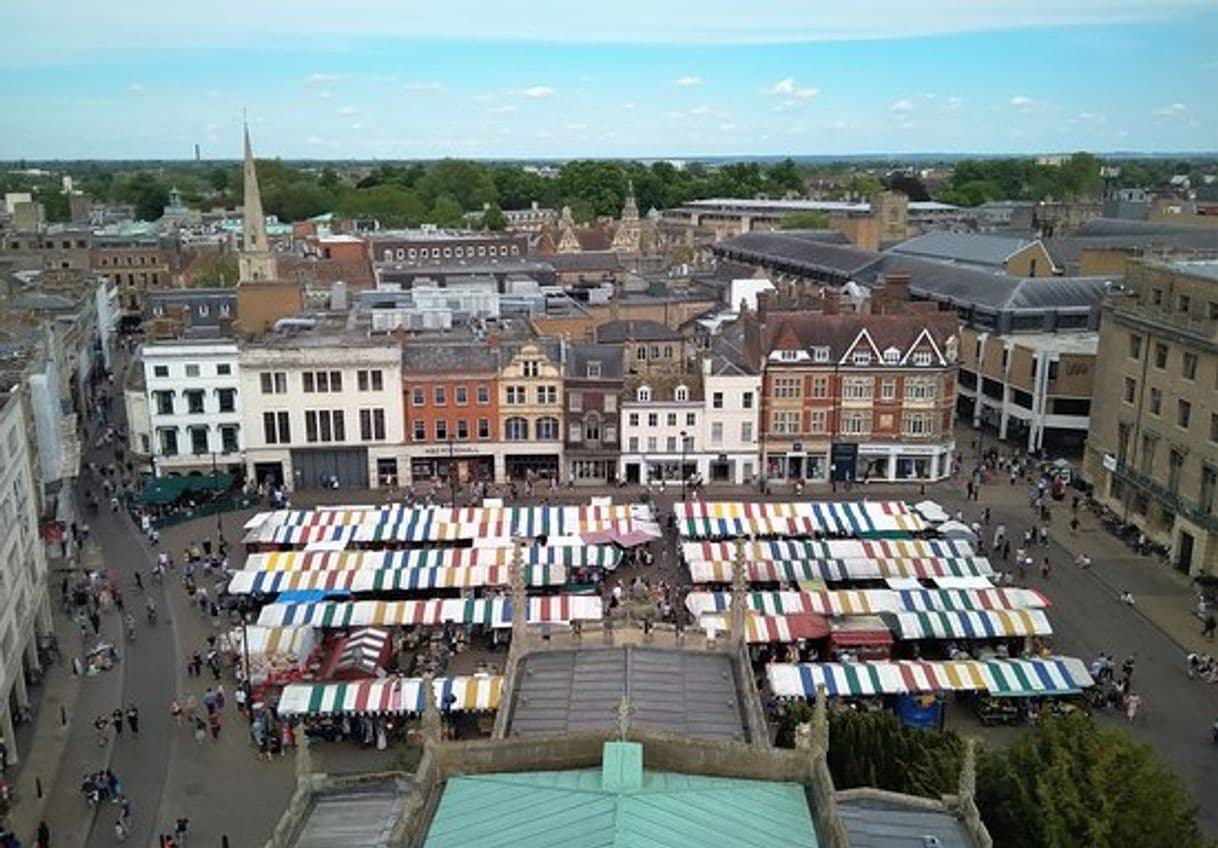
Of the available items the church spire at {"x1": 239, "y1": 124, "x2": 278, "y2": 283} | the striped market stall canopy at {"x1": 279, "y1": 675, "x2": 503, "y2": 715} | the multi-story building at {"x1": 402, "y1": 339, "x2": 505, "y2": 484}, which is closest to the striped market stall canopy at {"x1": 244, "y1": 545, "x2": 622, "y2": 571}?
the striped market stall canopy at {"x1": 279, "y1": 675, "x2": 503, "y2": 715}

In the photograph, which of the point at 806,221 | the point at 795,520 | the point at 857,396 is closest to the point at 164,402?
the point at 795,520

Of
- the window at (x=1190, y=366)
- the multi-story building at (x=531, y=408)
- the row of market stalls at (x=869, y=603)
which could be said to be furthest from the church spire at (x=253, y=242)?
the window at (x=1190, y=366)

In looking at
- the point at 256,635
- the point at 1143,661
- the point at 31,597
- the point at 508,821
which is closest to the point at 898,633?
the point at 1143,661

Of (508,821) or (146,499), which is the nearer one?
(508,821)

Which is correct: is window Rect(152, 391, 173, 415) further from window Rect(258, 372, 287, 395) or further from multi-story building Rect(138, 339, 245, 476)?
window Rect(258, 372, 287, 395)

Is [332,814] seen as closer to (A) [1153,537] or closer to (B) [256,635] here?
(B) [256,635]

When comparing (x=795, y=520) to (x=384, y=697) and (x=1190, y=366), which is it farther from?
(x=384, y=697)
